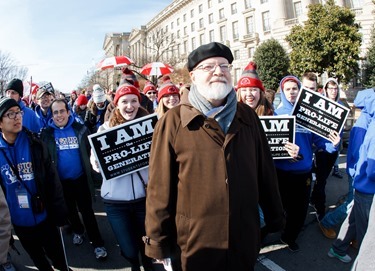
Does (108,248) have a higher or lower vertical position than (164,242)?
lower

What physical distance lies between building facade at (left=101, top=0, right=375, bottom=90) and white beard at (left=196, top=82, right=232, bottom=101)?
3271 cm

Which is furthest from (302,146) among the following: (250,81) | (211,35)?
(211,35)

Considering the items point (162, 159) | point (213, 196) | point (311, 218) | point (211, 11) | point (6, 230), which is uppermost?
point (211, 11)

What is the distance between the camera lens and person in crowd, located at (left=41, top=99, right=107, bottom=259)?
387cm

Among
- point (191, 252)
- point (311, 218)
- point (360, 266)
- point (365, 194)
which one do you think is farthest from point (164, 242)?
point (311, 218)

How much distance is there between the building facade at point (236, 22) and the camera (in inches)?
1424

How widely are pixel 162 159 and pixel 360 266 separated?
126cm

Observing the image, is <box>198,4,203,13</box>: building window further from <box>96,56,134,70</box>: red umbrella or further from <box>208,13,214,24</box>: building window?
<box>96,56,134,70</box>: red umbrella

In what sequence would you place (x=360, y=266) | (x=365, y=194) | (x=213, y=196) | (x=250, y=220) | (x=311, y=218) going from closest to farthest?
1. (x=360, y=266)
2. (x=213, y=196)
3. (x=250, y=220)
4. (x=365, y=194)
5. (x=311, y=218)

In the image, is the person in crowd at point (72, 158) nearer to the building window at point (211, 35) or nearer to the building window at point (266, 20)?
the building window at point (266, 20)

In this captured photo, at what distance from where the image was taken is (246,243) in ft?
6.82

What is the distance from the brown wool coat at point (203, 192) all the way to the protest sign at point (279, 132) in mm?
1594

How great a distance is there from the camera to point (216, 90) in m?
2.02

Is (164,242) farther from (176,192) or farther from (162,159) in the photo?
(162,159)
